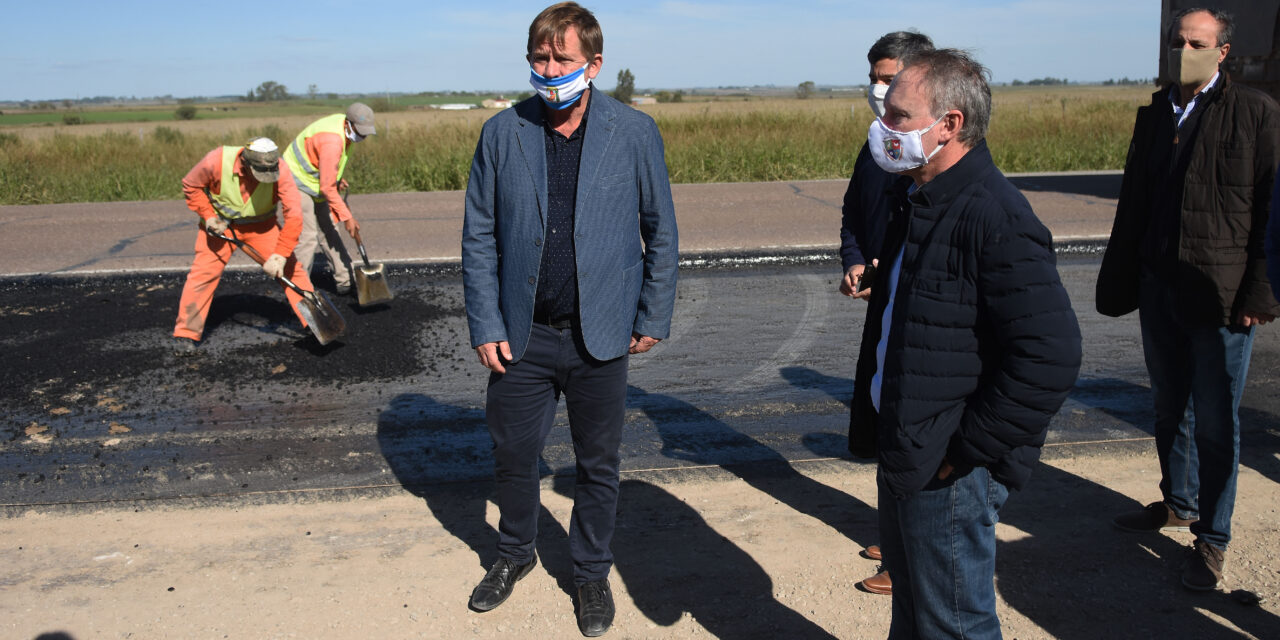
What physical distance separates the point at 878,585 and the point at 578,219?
1.65 meters

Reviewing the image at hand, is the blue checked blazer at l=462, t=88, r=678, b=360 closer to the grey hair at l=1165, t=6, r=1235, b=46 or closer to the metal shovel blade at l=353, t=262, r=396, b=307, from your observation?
the grey hair at l=1165, t=6, r=1235, b=46

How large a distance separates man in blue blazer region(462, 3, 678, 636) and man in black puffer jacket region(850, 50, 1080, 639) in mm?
1063

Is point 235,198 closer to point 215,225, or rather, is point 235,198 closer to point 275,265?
point 215,225

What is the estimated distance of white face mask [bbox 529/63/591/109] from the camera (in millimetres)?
3193

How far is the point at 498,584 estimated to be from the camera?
A: 136 inches

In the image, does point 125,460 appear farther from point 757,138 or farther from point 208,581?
point 757,138

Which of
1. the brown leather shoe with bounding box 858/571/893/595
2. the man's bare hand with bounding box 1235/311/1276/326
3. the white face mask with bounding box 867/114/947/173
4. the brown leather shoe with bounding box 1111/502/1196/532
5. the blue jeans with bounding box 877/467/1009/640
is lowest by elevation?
the brown leather shoe with bounding box 858/571/893/595

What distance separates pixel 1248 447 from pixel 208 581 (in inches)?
184

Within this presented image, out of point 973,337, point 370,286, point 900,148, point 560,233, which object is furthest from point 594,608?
point 370,286

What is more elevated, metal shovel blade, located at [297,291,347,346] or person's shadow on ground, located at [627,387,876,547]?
metal shovel blade, located at [297,291,347,346]

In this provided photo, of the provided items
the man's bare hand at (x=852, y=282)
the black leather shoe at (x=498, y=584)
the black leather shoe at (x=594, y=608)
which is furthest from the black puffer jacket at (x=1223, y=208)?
the black leather shoe at (x=498, y=584)

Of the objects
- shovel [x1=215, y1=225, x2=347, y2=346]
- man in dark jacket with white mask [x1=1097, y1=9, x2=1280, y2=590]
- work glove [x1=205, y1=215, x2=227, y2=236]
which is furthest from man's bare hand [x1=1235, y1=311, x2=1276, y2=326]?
work glove [x1=205, y1=215, x2=227, y2=236]

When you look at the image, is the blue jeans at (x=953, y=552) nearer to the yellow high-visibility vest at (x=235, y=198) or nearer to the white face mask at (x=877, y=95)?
the white face mask at (x=877, y=95)

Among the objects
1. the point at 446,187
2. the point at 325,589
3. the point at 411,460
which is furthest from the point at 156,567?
the point at 446,187
